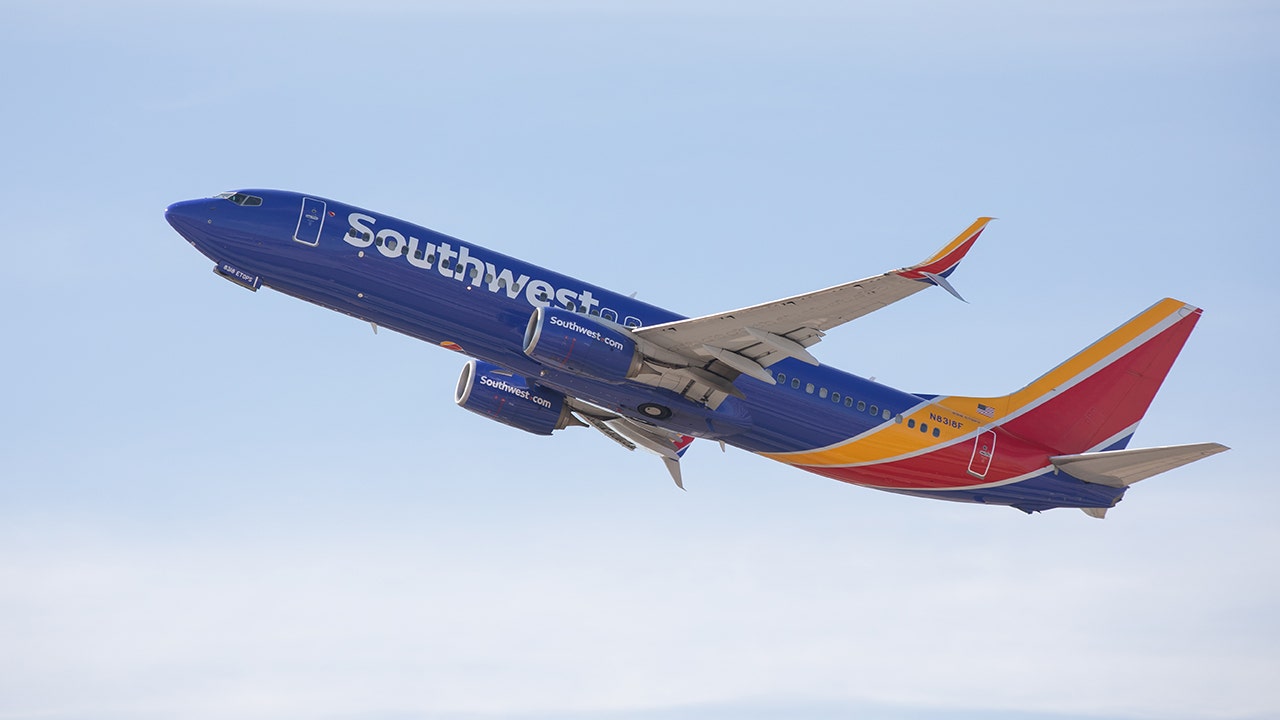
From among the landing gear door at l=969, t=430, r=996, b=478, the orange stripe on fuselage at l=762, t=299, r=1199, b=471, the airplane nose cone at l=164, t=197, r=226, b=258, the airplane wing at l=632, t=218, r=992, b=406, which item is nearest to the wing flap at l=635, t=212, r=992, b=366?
the airplane wing at l=632, t=218, r=992, b=406

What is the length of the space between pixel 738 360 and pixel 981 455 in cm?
1135

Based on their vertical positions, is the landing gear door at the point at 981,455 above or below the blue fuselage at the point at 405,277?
below

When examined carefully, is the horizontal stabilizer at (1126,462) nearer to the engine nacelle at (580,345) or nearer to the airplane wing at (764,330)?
the airplane wing at (764,330)

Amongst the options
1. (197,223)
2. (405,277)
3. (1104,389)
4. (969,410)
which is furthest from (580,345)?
(1104,389)

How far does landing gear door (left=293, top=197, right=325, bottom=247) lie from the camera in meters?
45.2

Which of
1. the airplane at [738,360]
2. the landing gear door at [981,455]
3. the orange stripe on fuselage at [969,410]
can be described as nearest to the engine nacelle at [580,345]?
the airplane at [738,360]

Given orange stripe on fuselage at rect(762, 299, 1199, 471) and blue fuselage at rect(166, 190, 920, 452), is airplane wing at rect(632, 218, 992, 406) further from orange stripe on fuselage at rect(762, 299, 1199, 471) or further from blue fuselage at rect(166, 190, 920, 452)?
orange stripe on fuselage at rect(762, 299, 1199, 471)

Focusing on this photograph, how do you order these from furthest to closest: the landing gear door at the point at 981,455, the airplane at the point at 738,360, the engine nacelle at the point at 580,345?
the landing gear door at the point at 981,455
the airplane at the point at 738,360
the engine nacelle at the point at 580,345

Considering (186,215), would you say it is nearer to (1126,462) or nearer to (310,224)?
(310,224)

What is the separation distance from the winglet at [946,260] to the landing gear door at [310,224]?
61.7ft

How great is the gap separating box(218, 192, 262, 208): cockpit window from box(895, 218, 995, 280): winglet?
21027mm

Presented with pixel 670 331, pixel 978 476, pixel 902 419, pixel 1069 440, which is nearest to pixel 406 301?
pixel 670 331

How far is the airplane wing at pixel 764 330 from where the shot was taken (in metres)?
39.3

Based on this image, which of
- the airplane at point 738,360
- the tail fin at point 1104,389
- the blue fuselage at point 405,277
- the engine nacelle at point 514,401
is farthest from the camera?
the engine nacelle at point 514,401
